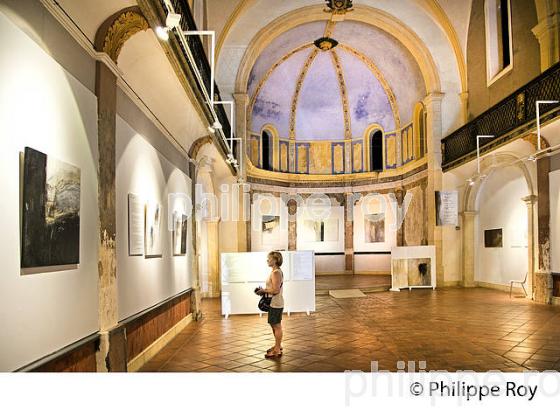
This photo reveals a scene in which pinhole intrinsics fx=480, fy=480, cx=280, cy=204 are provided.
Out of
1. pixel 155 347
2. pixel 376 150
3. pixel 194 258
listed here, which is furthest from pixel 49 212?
pixel 376 150

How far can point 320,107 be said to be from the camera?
23.4 meters

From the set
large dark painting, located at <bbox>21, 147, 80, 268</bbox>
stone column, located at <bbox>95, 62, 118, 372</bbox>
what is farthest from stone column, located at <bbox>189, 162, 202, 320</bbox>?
large dark painting, located at <bbox>21, 147, 80, 268</bbox>

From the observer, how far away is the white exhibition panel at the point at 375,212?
22.6m

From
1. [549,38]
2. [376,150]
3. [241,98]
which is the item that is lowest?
[376,150]

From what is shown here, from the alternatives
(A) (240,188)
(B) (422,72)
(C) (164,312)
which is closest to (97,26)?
(C) (164,312)

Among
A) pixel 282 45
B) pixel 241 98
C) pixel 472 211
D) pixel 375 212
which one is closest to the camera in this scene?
pixel 241 98

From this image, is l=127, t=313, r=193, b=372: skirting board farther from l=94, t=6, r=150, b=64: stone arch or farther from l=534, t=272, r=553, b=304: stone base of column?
l=534, t=272, r=553, b=304: stone base of column

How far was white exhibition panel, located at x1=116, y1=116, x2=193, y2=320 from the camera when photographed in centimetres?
611

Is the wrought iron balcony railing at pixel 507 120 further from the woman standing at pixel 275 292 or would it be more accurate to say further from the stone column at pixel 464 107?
the woman standing at pixel 275 292

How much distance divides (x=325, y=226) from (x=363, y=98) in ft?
21.1

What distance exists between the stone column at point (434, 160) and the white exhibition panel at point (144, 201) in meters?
10.9

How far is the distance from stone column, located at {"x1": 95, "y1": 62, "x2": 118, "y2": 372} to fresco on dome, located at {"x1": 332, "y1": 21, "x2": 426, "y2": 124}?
48.8 ft

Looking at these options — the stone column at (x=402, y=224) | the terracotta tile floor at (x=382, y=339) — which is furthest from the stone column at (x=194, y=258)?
the stone column at (x=402, y=224)

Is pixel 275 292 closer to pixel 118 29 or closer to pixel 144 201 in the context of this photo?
pixel 144 201
